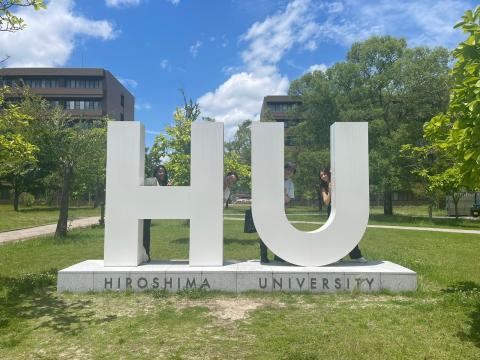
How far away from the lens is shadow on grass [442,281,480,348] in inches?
195

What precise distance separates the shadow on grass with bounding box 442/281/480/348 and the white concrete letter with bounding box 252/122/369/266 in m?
1.93

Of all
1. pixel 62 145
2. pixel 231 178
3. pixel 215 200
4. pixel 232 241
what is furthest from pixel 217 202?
pixel 62 145

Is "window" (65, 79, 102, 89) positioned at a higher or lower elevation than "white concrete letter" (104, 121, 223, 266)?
higher

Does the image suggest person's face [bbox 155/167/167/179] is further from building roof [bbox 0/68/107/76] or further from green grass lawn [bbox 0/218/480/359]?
building roof [bbox 0/68/107/76]

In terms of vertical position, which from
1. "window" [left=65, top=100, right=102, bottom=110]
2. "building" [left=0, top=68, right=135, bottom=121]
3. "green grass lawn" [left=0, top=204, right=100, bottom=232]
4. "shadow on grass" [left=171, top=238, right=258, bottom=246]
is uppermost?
"building" [left=0, top=68, right=135, bottom=121]

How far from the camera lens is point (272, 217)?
24.7 feet

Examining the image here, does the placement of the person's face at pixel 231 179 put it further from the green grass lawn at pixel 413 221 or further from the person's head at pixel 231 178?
the green grass lawn at pixel 413 221

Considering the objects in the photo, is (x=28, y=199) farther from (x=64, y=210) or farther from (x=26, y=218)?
(x=64, y=210)

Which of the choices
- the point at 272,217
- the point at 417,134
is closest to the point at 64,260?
the point at 272,217

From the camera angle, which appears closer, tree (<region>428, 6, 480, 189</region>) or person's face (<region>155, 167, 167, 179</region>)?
tree (<region>428, 6, 480, 189</region>)

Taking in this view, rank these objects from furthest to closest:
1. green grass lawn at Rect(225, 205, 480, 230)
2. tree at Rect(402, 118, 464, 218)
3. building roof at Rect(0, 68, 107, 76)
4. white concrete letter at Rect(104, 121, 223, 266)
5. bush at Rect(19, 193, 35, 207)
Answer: building roof at Rect(0, 68, 107, 76)
bush at Rect(19, 193, 35, 207)
green grass lawn at Rect(225, 205, 480, 230)
tree at Rect(402, 118, 464, 218)
white concrete letter at Rect(104, 121, 223, 266)

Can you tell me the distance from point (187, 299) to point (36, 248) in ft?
28.9

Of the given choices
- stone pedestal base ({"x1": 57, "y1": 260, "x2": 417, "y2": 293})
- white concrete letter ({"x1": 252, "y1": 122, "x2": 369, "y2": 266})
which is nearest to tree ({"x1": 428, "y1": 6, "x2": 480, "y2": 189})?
white concrete letter ({"x1": 252, "y1": 122, "x2": 369, "y2": 266})

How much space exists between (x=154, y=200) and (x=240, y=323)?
3.05 metres
